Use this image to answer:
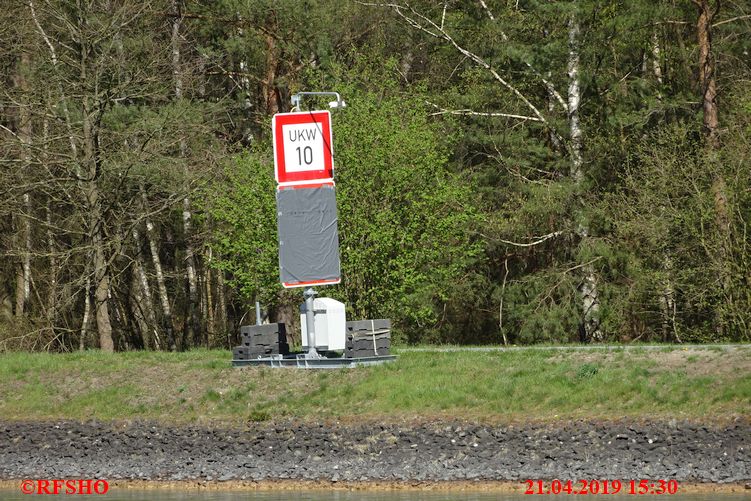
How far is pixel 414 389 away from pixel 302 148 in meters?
5.35

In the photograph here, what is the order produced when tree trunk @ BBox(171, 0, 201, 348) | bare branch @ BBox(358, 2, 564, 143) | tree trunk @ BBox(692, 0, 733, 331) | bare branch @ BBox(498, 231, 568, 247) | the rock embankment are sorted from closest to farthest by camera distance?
the rock embankment → tree trunk @ BBox(692, 0, 733, 331) → bare branch @ BBox(498, 231, 568, 247) → bare branch @ BBox(358, 2, 564, 143) → tree trunk @ BBox(171, 0, 201, 348)

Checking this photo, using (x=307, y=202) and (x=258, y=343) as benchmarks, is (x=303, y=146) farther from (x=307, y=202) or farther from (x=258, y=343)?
(x=258, y=343)

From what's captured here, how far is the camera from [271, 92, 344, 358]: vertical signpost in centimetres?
2286

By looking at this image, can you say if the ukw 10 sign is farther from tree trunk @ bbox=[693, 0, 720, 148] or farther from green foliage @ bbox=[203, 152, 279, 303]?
tree trunk @ bbox=[693, 0, 720, 148]

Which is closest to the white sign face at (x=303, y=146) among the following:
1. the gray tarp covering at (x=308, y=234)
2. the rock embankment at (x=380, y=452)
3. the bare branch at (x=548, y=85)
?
the gray tarp covering at (x=308, y=234)

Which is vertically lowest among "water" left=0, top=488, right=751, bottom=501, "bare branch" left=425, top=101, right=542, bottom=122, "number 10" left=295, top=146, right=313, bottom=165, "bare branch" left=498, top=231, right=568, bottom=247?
"water" left=0, top=488, right=751, bottom=501

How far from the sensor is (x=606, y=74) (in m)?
34.4

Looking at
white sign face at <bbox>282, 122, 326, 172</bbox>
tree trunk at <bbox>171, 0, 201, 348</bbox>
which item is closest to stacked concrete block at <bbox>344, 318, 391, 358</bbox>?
white sign face at <bbox>282, 122, 326, 172</bbox>

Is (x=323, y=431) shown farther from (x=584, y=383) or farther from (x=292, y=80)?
(x=292, y=80)

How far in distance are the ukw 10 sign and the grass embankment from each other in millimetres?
3800

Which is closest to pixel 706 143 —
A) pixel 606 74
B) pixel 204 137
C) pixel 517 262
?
pixel 606 74

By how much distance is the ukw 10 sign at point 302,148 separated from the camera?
74.9ft

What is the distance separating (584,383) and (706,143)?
1283cm

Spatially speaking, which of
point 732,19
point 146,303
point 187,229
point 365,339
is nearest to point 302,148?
point 365,339
